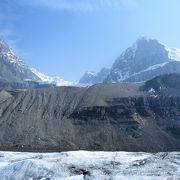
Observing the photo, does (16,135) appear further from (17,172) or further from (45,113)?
(17,172)

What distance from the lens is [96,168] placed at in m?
53.9

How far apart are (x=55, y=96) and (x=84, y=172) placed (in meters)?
95.6

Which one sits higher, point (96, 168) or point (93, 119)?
point (93, 119)

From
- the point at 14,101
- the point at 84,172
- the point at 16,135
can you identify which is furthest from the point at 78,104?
the point at 84,172

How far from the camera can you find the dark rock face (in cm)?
11212

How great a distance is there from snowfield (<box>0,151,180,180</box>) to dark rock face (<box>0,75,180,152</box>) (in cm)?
4930

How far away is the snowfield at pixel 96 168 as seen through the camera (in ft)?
166

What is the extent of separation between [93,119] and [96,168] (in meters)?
74.4

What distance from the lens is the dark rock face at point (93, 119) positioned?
112125 millimetres

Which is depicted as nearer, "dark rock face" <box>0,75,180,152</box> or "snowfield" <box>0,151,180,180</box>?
"snowfield" <box>0,151,180,180</box>

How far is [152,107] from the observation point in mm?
138000

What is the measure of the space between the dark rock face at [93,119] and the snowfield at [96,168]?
49.3 meters

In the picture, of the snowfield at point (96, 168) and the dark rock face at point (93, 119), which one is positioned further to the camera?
the dark rock face at point (93, 119)

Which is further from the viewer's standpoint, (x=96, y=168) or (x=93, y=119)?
(x=93, y=119)
